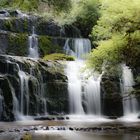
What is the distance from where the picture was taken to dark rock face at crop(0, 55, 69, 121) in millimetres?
25812

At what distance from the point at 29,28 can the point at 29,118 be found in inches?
576

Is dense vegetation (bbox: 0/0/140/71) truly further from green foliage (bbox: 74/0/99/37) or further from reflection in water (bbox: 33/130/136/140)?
green foliage (bbox: 74/0/99/37)

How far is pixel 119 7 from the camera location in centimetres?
1984

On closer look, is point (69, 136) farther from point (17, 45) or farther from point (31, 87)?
point (17, 45)

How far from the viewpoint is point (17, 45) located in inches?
1403

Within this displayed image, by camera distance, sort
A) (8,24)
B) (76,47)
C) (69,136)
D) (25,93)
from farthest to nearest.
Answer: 1. (76,47)
2. (8,24)
3. (25,93)
4. (69,136)

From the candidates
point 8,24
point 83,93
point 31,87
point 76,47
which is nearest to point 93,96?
point 83,93

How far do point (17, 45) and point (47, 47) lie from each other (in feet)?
9.28

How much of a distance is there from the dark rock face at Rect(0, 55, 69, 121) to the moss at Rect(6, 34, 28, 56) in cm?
684

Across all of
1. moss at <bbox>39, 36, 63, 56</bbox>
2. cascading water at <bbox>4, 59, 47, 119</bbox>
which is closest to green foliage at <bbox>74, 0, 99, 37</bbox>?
moss at <bbox>39, 36, 63, 56</bbox>

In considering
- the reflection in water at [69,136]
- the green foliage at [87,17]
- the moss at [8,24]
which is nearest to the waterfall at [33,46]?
the moss at [8,24]

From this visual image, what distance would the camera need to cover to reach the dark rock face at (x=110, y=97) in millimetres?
28672

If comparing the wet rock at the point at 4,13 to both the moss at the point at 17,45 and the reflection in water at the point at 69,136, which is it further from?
the reflection in water at the point at 69,136

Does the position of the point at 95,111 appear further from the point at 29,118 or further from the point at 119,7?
the point at 119,7
